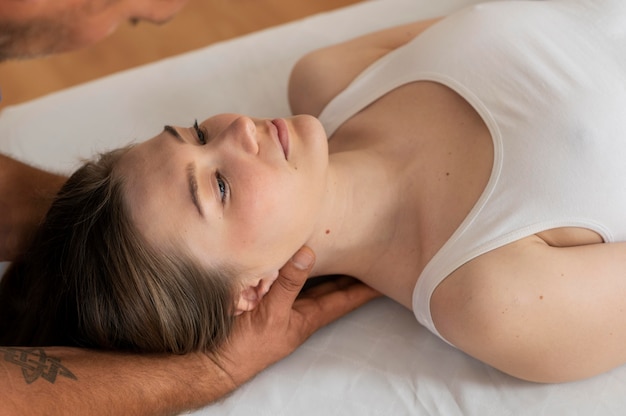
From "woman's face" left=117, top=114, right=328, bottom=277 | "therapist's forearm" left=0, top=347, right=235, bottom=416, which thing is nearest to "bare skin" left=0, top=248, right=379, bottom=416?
"therapist's forearm" left=0, top=347, right=235, bottom=416

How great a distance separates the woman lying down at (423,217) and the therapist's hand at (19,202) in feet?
0.22

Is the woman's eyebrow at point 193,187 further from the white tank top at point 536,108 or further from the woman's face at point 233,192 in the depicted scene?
the white tank top at point 536,108

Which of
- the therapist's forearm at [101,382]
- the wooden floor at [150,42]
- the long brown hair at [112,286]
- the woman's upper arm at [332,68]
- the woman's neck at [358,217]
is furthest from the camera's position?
the wooden floor at [150,42]

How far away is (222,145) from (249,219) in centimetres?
14

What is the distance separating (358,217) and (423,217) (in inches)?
4.9

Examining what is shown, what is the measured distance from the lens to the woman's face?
121 cm

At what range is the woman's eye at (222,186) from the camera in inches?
47.8

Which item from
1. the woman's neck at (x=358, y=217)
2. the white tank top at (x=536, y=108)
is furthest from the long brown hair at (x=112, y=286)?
the white tank top at (x=536, y=108)

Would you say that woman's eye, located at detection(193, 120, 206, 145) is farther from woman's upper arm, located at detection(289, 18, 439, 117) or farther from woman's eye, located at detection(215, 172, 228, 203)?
woman's upper arm, located at detection(289, 18, 439, 117)

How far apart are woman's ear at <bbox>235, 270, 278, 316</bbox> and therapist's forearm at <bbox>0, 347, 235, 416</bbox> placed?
0.37ft

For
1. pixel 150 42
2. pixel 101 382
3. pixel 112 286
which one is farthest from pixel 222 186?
pixel 150 42

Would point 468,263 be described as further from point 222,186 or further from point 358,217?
point 222,186

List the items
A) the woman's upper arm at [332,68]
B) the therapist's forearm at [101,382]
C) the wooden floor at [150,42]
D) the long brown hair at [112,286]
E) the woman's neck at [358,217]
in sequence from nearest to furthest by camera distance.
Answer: the therapist's forearm at [101,382]
the long brown hair at [112,286]
the woman's neck at [358,217]
the woman's upper arm at [332,68]
the wooden floor at [150,42]

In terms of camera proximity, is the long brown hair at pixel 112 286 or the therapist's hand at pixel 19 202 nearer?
the long brown hair at pixel 112 286
